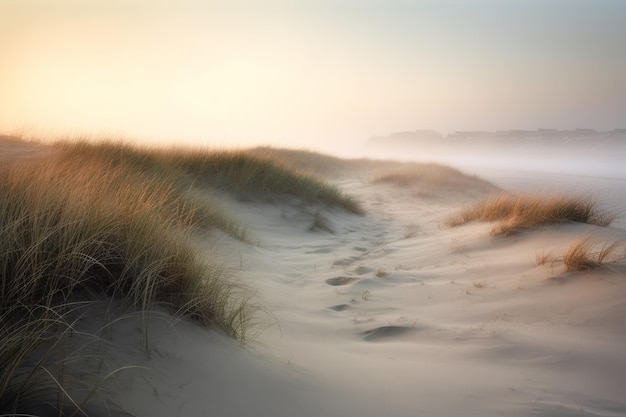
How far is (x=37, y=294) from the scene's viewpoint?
1768mm

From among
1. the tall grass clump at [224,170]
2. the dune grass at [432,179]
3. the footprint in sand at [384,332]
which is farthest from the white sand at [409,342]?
the dune grass at [432,179]

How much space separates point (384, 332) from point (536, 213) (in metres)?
3.48

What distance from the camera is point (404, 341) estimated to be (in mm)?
2686

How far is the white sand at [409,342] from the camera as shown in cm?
169

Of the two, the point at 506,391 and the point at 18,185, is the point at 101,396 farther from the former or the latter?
the point at 18,185

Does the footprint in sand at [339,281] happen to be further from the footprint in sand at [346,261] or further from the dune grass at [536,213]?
the dune grass at [536,213]

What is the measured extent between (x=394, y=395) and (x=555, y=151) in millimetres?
40398

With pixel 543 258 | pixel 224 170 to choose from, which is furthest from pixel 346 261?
pixel 224 170

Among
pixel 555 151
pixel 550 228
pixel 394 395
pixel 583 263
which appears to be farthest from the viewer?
pixel 555 151

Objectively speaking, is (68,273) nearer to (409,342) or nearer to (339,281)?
(409,342)

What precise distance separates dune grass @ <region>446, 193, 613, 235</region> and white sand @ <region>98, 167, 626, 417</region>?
26 centimetres

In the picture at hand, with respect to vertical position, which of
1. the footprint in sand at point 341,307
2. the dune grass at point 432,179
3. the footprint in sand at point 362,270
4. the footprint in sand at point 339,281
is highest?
the dune grass at point 432,179

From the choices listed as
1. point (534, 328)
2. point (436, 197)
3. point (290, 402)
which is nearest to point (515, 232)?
point (534, 328)

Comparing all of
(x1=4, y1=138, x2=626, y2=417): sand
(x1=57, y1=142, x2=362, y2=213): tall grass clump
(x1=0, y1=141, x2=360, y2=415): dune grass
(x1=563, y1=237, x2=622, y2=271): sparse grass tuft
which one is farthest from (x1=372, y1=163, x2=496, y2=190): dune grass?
(x1=0, y1=141, x2=360, y2=415): dune grass
